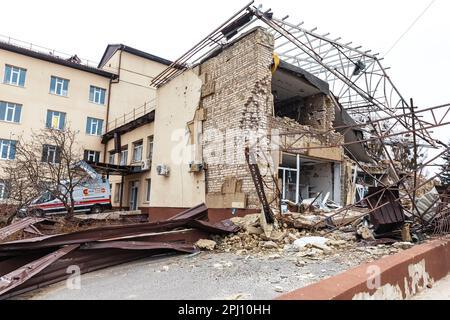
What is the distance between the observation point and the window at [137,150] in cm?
1811

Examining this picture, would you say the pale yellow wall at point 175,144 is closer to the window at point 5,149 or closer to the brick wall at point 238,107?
the brick wall at point 238,107

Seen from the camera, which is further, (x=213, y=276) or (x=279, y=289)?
(x=213, y=276)

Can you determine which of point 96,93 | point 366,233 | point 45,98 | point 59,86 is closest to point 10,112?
point 45,98

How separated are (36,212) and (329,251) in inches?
564

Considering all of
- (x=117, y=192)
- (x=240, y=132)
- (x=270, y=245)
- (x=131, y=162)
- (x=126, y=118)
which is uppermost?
(x=126, y=118)

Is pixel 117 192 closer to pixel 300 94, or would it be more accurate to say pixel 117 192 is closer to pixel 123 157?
pixel 123 157

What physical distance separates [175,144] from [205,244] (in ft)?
23.6

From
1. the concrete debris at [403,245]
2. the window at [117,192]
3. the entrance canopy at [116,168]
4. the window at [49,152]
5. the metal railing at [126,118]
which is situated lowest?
the concrete debris at [403,245]

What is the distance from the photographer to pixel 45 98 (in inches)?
850

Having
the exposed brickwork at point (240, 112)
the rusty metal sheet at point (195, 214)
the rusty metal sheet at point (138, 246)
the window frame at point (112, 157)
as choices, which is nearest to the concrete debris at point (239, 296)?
the rusty metal sheet at point (138, 246)

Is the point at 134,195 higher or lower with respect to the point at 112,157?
lower

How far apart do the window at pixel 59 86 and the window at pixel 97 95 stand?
1716 mm

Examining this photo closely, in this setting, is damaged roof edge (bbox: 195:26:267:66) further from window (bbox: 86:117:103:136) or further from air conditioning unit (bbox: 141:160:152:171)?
window (bbox: 86:117:103:136)

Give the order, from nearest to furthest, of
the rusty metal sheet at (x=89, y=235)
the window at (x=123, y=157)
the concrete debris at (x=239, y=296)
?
the concrete debris at (x=239, y=296) → the rusty metal sheet at (x=89, y=235) → the window at (x=123, y=157)
